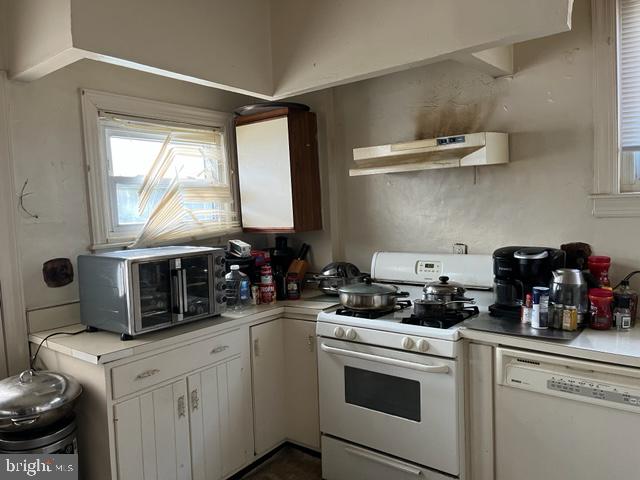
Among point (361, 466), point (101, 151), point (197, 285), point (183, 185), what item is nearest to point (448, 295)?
point (361, 466)

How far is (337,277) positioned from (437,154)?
0.92 metres

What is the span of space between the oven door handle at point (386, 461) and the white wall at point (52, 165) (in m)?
1.61

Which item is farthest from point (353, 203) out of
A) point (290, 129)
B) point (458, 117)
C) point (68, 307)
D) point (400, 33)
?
point (68, 307)

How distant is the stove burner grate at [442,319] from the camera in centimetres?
218

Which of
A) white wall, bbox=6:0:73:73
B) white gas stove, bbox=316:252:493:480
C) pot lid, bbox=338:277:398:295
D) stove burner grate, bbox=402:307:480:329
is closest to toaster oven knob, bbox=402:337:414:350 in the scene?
white gas stove, bbox=316:252:493:480

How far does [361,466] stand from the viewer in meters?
2.37

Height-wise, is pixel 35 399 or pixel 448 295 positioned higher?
pixel 448 295

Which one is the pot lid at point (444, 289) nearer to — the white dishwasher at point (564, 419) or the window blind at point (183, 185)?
the white dishwasher at point (564, 419)

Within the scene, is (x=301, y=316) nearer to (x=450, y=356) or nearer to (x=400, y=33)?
(x=450, y=356)

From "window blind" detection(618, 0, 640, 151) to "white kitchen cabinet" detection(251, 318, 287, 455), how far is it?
6.52ft

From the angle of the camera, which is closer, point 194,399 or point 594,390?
point 594,390

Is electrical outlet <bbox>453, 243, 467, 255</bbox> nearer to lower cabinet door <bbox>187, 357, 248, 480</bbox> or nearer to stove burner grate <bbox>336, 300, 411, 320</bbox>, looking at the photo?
stove burner grate <bbox>336, 300, 411, 320</bbox>

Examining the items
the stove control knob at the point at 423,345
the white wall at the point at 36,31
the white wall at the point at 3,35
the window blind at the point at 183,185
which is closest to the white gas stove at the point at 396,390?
the stove control knob at the point at 423,345

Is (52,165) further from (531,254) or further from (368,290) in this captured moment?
(531,254)
